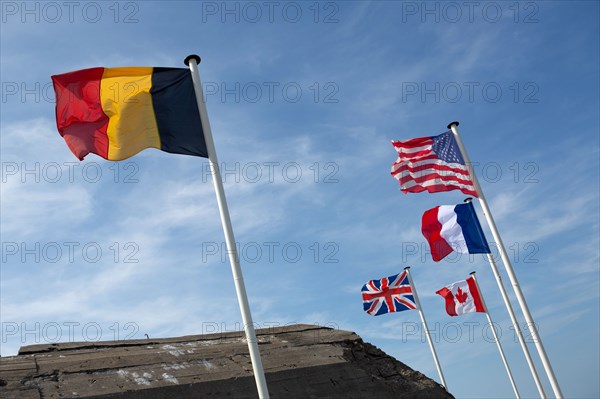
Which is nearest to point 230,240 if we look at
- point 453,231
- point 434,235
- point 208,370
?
point 208,370

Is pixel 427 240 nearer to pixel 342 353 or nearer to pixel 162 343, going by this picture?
pixel 342 353

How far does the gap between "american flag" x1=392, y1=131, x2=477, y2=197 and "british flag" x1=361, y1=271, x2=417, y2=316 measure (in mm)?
7479

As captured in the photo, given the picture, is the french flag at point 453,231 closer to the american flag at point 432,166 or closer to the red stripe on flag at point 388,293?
the american flag at point 432,166

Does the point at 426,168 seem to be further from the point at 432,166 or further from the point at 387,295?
the point at 387,295

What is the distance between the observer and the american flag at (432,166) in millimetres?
10984

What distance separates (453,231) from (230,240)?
274 inches

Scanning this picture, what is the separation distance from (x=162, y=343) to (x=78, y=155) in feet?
8.86

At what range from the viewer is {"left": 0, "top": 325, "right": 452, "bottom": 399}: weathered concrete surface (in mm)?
4520

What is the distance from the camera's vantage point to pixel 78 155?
6.77 metres

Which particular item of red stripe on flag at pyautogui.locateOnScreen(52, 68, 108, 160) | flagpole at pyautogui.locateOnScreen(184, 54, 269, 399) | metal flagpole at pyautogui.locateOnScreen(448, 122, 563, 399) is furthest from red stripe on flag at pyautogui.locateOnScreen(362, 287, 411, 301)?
red stripe on flag at pyautogui.locateOnScreen(52, 68, 108, 160)

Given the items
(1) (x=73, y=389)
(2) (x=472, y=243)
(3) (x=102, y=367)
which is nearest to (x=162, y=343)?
(3) (x=102, y=367)

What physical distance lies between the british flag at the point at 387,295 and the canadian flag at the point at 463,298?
4.50 ft

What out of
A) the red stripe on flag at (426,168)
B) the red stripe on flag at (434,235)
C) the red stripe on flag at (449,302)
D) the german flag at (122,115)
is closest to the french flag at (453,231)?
the red stripe on flag at (434,235)

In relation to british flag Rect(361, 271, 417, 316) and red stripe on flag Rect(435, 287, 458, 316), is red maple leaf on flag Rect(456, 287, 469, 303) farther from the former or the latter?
british flag Rect(361, 271, 417, 316)
